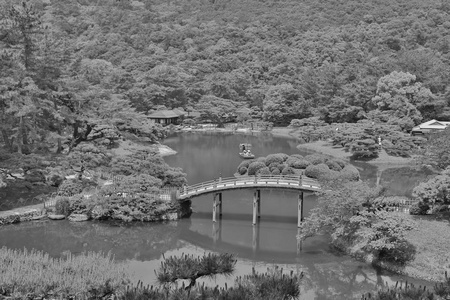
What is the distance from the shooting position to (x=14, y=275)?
49.6 feet

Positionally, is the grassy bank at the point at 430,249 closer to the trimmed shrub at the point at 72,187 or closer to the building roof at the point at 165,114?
the trimmed shrub at the point at 72,187

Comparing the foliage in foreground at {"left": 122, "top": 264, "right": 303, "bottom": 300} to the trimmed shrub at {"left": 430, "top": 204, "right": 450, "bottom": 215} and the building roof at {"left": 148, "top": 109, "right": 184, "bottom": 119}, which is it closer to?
the trimmed shrub at {"left": 430, "top": 204, "right": 450, "bottom": 215}

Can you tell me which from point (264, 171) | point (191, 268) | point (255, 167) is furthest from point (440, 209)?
point (255, 167)

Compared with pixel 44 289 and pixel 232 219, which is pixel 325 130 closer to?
pixel 232 219

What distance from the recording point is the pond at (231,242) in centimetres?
2006

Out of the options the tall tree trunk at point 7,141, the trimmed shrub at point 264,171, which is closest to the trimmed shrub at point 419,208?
the trimmed shrub at point 264,171

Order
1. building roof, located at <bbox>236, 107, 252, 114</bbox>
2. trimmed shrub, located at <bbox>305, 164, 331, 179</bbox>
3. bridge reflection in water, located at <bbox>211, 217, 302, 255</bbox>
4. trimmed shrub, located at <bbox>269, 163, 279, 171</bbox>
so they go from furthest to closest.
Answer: building roof, located at <bbox>236, 107, 252, 114</bbox> < trimmed shrub, located at <bbox>269, 163, 279, 171</bbox> < trimmed shrub, located at <bbox>305, 164, 331, 179</bbox> < bridge reflection in water, located at <bbox>211, 217, 302, 255</bbox>

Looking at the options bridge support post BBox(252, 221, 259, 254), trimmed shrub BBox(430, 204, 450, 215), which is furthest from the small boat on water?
trimmed shrub BBox(430, 204, 450, 215)

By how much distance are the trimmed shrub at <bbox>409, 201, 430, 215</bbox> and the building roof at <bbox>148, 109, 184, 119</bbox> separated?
4227 cm

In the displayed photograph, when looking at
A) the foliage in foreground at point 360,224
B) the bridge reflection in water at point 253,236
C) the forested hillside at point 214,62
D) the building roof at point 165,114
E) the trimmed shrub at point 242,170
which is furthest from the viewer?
the building roof at point 165,114

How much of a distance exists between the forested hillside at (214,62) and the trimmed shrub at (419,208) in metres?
17.1

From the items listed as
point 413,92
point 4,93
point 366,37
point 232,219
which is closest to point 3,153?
point 4,93

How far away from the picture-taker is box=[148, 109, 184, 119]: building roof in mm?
62550

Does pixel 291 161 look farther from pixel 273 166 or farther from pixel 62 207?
pixel 62 207
